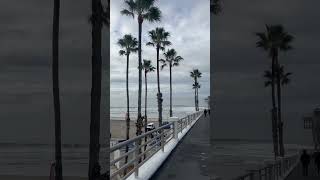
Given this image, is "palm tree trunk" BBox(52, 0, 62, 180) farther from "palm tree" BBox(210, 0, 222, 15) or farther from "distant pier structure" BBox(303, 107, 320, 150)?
"distant pier structure" BBox(303, 107, 320, 150)

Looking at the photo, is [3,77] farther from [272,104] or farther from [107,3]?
[272,104]

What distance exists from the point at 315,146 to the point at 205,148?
3378 cm

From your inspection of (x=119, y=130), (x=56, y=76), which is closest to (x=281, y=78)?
(x=56, y=76)

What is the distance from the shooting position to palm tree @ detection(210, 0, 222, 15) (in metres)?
8.38

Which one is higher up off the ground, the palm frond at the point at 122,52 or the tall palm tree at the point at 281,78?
the palm frond at the point at 122,52

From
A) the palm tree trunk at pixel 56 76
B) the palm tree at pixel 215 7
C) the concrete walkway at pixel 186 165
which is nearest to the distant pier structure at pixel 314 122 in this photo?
the concrete walkway at pixel 186 165

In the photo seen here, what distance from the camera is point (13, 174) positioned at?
55281 millimetres

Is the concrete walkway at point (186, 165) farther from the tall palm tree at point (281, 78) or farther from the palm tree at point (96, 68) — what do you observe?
the tall palm tree at point (281, 78)

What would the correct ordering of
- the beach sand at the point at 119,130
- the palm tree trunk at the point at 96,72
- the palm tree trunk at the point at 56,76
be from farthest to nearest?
the beach sand at the point at 119,130, the palm tree trunk at the point at 56,76, the palm tree trunk at the point at 96,72

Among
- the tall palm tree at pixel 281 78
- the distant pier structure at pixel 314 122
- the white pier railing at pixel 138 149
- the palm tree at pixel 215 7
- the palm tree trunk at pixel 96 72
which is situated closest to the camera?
the white pier railing at pixel 138 149

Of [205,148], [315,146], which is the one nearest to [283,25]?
[315,146]

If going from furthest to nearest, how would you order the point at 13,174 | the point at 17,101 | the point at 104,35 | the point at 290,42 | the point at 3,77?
the point at 13,174, the point at 290,42, the point at 17,101, the point at 3,77, the point at 104,35

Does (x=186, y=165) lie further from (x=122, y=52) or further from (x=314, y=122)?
(x=314, y=122)

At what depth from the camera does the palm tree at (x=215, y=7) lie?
27.5ft
